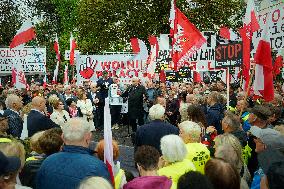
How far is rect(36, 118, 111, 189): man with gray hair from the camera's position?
15.1 ft

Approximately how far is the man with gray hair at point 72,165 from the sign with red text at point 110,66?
17244 millimetres

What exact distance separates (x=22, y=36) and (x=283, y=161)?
43.6 feet

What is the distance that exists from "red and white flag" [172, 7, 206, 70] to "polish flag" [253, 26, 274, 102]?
4151mm

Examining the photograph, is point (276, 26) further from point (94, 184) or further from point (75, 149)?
point (94, 184)

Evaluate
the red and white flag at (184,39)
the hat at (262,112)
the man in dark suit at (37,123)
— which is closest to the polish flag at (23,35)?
the red and white flag at (184,39)

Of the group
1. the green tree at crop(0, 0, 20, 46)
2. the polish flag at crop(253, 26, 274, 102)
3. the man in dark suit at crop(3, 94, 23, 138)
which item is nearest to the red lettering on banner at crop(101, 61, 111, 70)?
the man in dark suit at crop(3, 94, 23, 138)

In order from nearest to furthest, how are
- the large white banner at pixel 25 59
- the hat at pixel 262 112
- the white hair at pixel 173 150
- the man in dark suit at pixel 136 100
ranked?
1. the white hair at pixel 173 150
2. the hat at pixel 262 112
3. the man in dark suit at pixel 136 100
4. the large white banner at pixel 25 59

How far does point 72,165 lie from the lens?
4637 millimetres

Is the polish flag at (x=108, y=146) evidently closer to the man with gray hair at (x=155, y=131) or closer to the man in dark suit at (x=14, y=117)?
the man with gray hair at (x=155, y=131)

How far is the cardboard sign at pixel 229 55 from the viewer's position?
37.9 ft

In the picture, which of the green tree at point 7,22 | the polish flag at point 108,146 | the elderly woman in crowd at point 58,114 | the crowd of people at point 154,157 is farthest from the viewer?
the green tree at point 7,22

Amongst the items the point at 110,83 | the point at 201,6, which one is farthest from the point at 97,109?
the point at 201,6

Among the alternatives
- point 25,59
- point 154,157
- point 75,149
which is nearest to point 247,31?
point 154,157

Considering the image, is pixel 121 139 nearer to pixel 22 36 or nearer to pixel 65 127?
pixel 22 36
